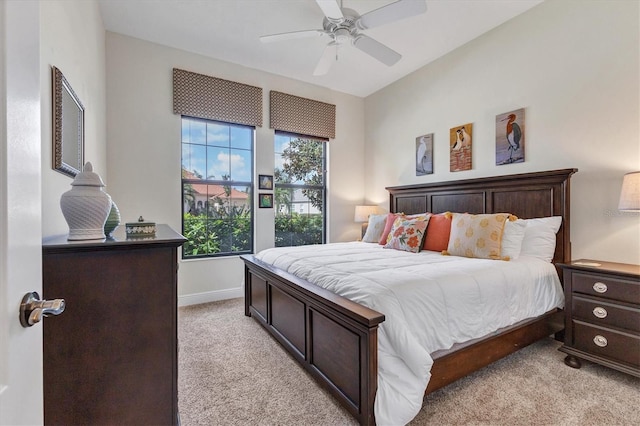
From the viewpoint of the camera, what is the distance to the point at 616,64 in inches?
94.3

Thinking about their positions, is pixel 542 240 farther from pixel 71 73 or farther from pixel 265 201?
pixel 71 73

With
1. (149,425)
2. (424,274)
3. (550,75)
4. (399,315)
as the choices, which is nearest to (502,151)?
(550,75)

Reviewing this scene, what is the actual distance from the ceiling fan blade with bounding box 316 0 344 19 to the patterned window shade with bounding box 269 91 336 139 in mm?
1980

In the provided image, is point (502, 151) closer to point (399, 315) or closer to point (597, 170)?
point (597, 170)

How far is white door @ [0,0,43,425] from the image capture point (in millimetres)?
553

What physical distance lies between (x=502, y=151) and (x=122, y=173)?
4137 mm

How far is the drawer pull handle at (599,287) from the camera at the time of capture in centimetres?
204

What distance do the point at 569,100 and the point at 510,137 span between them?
541 mm

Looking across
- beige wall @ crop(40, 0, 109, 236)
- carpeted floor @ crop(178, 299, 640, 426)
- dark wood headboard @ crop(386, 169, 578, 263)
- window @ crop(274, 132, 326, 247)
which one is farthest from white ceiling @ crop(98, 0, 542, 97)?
carpeted floor @ crop(178, 299, 640, 426)

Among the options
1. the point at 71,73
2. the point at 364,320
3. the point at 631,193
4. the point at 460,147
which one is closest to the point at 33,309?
the point at 364,320

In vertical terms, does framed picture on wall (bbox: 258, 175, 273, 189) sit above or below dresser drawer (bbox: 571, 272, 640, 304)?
above

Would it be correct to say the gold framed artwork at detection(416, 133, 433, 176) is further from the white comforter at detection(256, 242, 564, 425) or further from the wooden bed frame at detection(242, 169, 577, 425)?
the white comforter at detection(256, 242, 564, 425)

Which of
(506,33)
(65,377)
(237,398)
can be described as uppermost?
(506,33)

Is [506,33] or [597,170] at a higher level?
[506,33]
